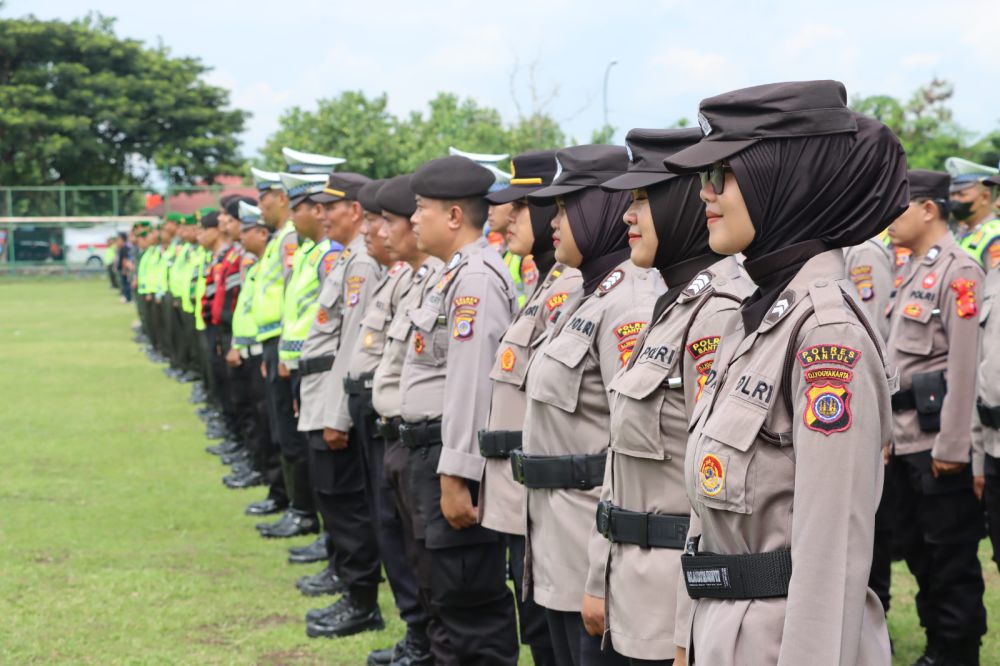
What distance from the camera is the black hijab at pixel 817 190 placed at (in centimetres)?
224

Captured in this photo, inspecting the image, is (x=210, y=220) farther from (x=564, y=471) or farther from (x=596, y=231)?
(x=564, y=471)

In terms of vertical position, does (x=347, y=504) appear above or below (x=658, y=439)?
below

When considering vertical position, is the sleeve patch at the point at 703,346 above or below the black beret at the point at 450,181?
below

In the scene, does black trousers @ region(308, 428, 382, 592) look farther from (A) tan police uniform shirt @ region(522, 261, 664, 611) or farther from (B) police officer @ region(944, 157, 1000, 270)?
(B) police officer @ region(944, 157, 1000, 270)

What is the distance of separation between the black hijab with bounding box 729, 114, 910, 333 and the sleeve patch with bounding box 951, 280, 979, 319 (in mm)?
3014

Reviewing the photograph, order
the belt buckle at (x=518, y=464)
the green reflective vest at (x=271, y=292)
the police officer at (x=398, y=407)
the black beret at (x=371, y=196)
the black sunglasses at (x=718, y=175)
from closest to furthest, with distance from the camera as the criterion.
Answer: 1. the black sunglasses at (x=718, y=175)
2. the belt buckle at (x=518, y=464)
3. the police officer at (x=398, y=407)
4. the black beret at (x=371, y=196)
5. the green reflective vest at (x=271, y=292)

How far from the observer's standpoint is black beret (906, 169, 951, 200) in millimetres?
5422

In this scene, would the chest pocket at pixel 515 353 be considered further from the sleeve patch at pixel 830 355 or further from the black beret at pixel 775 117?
the sleeve patch at pixel 830 355

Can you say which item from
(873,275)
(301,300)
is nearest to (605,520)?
(873,275)

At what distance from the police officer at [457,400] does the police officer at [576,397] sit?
0.77 m

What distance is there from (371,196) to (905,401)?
2620 mm

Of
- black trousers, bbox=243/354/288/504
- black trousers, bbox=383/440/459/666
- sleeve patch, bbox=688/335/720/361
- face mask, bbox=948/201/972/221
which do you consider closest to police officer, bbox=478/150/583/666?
black trousers, bbox=383/440/459/666

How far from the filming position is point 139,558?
7258 millimetres

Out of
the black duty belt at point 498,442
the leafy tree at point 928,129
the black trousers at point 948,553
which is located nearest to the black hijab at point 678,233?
the black duty belt at point 498,442
